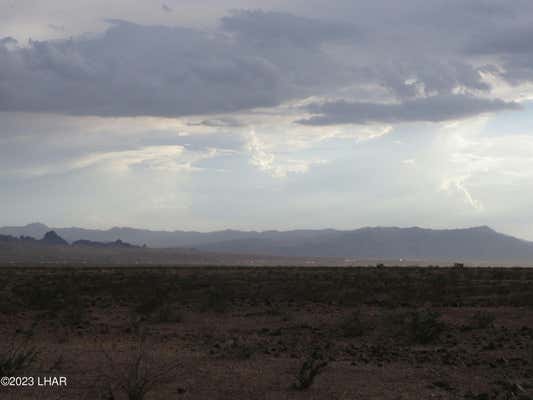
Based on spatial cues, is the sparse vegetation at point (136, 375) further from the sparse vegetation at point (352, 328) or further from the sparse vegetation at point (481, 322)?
the sparse vegetation at point (481, 322)

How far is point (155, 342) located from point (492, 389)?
28.0 ft

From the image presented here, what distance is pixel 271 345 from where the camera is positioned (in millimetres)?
16328

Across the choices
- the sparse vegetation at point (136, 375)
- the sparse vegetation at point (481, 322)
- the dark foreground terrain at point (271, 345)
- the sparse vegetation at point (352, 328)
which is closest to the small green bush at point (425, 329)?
the dark foreground terrain at point (271, 345)

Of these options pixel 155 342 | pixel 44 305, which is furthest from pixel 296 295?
pixel 155 342

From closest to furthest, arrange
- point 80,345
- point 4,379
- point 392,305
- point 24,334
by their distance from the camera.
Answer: point 4,379 → point 80,345 → point 24,334 → point 392,305

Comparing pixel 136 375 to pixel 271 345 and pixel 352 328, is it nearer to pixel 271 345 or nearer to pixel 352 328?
pixel 271 345

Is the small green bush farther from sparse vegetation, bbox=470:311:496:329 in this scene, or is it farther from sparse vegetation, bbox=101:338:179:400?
sparse vegetation, bbox=101:338:179:400

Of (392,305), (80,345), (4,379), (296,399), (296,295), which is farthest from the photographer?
(296,295)

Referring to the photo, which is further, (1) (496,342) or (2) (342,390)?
(1) (496,342)

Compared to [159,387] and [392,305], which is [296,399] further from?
[392,305]

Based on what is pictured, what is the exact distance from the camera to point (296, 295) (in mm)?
29375

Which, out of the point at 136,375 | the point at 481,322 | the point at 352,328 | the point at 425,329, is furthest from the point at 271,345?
the point at 481,322

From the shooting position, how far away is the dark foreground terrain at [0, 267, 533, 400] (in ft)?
38.3

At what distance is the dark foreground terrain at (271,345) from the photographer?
11.7m
